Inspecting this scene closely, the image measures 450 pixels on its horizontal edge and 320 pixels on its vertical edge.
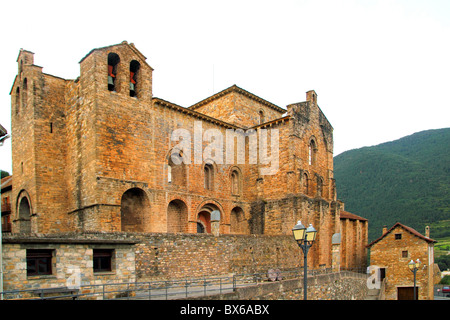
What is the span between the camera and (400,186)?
85875 mm

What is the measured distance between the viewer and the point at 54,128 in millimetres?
25453

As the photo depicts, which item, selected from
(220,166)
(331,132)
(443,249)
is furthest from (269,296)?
(443,249)

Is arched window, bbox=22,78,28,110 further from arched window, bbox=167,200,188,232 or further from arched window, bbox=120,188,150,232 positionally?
arched window, bbox=167,200,188,232

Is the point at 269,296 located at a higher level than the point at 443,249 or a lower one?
higher

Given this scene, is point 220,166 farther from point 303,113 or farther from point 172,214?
point 303,113

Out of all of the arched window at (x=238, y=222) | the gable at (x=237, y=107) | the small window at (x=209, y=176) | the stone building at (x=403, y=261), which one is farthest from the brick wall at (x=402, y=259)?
the small window at (x=209, y=176)

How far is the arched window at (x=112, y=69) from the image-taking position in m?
24.5

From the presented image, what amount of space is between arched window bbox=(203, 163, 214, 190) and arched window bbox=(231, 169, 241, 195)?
269 centimetres

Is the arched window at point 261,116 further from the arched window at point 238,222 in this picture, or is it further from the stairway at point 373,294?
the stairway at point 373,294

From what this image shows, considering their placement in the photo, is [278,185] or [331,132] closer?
[278,185]

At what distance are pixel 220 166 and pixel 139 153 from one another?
7711 millimetres

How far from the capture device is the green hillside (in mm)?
75125

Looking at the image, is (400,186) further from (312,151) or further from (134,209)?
(134,209)

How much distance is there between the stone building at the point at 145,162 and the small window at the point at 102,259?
5336 mm
